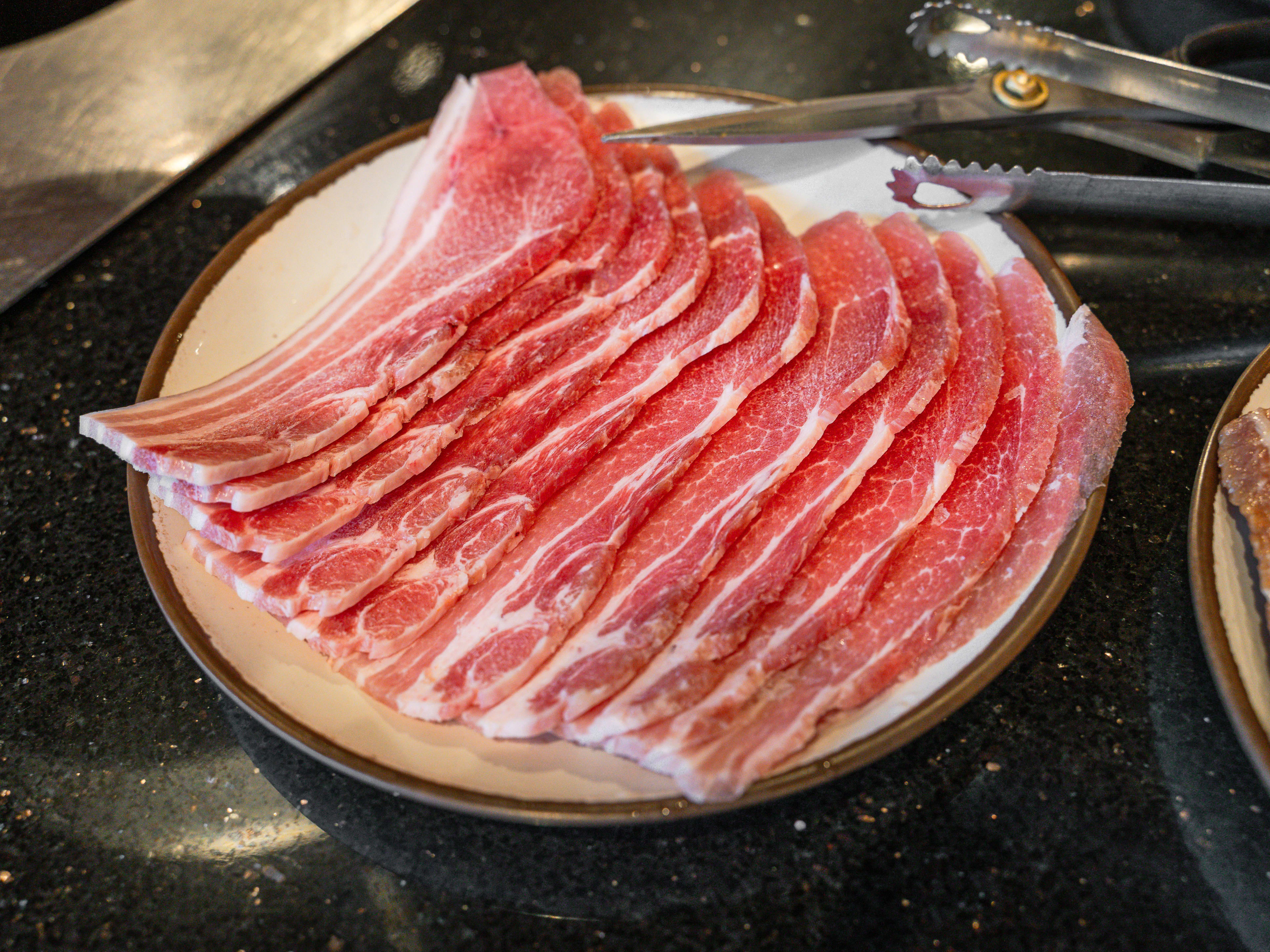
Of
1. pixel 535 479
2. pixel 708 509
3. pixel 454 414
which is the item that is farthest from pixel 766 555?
pixel 454 414

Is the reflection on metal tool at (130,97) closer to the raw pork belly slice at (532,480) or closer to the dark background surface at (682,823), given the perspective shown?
the dark background surface at (682,823)

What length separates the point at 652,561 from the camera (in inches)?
77.8

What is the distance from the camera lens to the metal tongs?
2537 mm

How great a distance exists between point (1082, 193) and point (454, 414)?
75.3 inches

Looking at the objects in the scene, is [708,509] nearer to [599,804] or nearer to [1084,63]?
[599,804]

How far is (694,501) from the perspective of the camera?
206 centimetres

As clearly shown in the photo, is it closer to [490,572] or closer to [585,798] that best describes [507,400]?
[490,572]

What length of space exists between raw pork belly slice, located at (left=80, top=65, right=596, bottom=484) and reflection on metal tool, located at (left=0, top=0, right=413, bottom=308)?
104 centimetres

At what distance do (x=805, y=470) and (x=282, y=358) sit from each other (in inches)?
56.6

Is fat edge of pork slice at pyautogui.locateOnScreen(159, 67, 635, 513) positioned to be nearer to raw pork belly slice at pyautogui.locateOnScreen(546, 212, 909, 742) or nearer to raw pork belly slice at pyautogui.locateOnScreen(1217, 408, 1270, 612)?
raw pork belly slice at pyautogui.locateOnScreen(546, 212, 909, 742)

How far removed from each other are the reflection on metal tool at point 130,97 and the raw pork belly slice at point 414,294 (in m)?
1.04

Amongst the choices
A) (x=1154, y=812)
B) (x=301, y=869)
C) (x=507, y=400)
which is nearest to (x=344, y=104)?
(x=507, y=400)

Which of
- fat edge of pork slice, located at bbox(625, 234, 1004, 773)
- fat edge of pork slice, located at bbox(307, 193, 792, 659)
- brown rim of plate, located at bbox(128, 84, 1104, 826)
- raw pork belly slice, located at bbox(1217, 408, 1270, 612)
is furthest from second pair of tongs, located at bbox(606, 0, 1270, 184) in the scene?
brown rim of plate, located at bbox(128, 84, 1104, 826)

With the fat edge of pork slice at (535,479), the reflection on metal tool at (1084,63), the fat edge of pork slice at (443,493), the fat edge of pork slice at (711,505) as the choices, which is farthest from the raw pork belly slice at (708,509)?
the reflection on metal tool at (1084,63)
